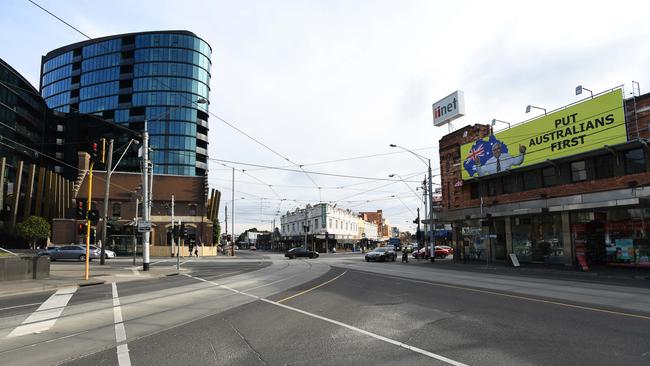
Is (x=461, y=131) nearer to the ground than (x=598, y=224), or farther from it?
farther from it

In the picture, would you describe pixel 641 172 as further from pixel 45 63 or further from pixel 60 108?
pixel 45 63

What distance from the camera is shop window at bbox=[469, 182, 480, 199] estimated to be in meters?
35.3

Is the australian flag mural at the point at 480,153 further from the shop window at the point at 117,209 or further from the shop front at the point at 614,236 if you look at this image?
the shop window at the point at 117,209

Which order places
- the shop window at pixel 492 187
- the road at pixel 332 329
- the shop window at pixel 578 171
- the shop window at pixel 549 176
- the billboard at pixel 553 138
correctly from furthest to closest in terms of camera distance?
the shop window at pixel 492 187 < the shop window at pixel 549 176 < the shop window at pixel 578 171 < the billboard at pixel 553 138 < the road at pixel 332 329

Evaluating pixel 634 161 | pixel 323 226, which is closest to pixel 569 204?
pixel 634 161

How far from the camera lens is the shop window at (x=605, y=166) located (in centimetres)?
2402

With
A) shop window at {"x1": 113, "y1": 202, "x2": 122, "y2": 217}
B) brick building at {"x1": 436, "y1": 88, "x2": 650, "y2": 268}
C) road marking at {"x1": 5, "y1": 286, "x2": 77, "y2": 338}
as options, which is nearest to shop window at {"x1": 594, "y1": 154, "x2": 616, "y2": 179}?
brick building at {"x1": 436, "y1": 88, "x2": 650, "y2": 268}

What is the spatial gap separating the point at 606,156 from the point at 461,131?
1336 cm

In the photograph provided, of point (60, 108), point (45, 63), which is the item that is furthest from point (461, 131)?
point (45, 63)

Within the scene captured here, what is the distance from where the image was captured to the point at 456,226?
37.6m

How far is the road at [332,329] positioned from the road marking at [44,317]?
40 mm

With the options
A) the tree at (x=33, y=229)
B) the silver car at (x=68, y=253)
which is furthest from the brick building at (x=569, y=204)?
the tree at (x=33, y=229)

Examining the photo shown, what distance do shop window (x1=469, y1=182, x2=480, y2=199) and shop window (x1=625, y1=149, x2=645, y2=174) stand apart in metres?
12.7

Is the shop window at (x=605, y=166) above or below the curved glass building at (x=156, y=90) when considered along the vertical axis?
below
